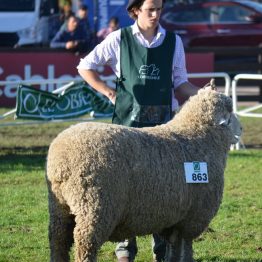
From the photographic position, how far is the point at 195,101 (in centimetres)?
610

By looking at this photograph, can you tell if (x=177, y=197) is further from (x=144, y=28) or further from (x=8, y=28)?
(x=8, y=28)

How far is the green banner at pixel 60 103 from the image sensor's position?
11.8 m

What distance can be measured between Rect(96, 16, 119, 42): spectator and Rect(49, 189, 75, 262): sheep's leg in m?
13.2

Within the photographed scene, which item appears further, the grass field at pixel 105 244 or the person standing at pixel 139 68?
the grass field at pixel 105 244

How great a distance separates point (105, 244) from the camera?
282 inches

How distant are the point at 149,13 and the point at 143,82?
483mm

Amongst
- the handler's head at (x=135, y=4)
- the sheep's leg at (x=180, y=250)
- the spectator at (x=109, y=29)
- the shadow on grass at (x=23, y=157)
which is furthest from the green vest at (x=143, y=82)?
the spectator at (x=109, y=29)

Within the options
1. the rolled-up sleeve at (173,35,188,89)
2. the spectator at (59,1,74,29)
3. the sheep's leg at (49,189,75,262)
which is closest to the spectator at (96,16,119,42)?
the spectator at (59,1,74,29)

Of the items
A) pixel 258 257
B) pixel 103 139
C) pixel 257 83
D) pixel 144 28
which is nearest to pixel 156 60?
pixel 144 28

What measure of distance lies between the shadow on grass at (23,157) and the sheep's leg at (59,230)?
488cm

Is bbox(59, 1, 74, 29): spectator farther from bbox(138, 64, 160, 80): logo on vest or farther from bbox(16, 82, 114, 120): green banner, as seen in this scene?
bbox(138, 64, 160, 80): logo on vest

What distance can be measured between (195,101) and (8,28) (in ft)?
50.2

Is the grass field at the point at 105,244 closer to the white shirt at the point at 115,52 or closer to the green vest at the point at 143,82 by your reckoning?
the green vest at the point at 143,82

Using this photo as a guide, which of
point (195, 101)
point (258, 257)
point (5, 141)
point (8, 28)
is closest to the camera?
point (195, 101)
